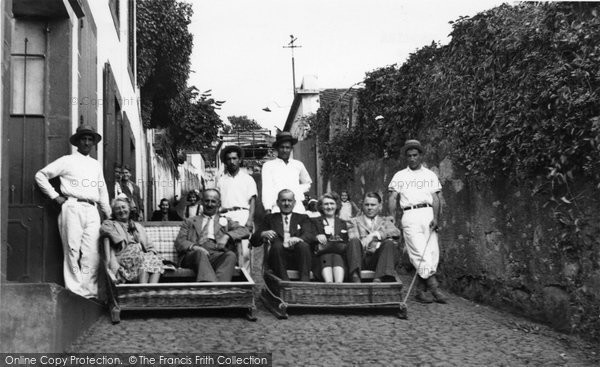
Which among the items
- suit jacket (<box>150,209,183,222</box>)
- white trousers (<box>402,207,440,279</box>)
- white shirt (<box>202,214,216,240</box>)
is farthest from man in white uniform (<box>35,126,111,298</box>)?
suit jacket (<box>150,209,183,222</box>)

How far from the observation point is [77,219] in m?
6.73

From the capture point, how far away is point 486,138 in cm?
721

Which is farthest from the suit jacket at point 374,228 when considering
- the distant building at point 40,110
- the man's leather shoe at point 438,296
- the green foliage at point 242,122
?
the green foliage at point 242,122

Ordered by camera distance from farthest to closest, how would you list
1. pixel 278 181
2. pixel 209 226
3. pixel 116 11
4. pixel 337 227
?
1. pixel 116 11
2. pixel 278 181
3. pixel 337 227
4. pixel 209 226

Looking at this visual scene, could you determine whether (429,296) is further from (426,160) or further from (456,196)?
(426,160)

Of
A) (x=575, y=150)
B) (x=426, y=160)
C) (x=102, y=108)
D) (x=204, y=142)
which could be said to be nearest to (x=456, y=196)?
(x=426, y=160)

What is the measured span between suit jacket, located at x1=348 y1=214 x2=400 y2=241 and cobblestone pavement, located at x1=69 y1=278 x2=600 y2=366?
2.80ft

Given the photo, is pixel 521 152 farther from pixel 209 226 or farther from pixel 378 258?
pixel 209 226

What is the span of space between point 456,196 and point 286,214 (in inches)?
86.9

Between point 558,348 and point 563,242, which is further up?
point 563,242

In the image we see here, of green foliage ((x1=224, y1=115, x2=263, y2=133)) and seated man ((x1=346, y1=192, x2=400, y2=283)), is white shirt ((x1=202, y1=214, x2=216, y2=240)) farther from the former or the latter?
green foliage ((x1=224, y1=115, x2=263, y2=133))

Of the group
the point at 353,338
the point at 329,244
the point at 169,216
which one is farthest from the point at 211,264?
the point at 169,216

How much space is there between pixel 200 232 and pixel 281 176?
121cm

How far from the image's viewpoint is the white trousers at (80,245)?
22.1ft
